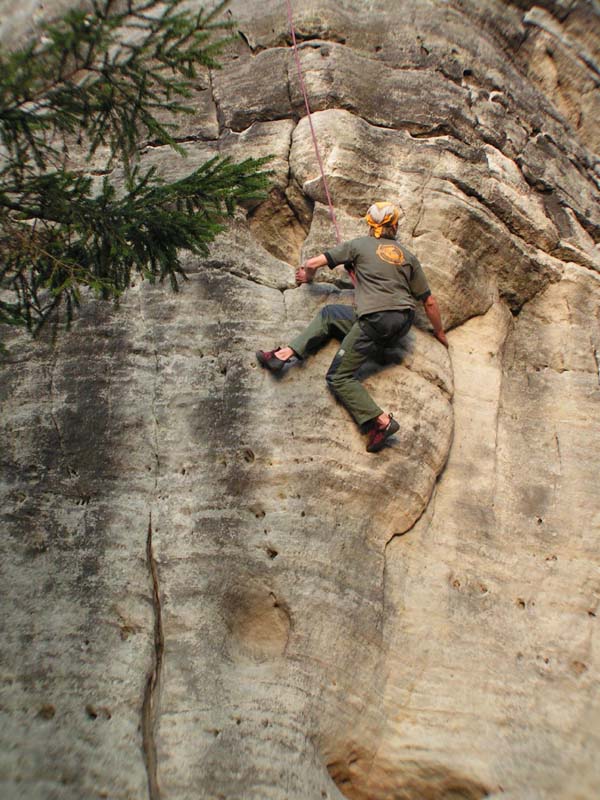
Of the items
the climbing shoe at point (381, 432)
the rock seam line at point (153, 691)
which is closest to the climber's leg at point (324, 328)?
A: the climbing shoe at point (381, 432)

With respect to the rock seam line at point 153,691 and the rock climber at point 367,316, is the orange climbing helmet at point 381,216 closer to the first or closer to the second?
the rock climber at point 367,316

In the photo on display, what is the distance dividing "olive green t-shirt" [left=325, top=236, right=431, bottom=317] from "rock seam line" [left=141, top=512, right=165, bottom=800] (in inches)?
112

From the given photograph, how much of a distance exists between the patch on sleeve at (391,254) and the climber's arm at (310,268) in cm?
54

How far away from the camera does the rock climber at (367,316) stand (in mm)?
7719

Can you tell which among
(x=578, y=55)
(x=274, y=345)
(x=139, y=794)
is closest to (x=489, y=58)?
(x=578, y=55)

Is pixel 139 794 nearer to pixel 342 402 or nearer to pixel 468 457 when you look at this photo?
pixel 342 402

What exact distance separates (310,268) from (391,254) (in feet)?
2.58

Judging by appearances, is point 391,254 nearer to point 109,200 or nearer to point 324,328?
point 324,328

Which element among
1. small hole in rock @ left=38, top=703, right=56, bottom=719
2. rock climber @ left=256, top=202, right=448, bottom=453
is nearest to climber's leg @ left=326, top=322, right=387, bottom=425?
rock climber @ left=256, top=202, right=448, bottom=453

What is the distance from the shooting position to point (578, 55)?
39.3 ft

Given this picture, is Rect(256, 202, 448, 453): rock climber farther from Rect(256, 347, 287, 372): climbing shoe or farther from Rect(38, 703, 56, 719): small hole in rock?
Rect(38, 703, 56, 719): small hole in rock

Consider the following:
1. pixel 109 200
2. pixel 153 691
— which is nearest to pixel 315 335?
pixel 109 200

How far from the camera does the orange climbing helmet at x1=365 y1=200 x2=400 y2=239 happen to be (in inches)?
322

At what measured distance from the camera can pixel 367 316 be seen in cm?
779
